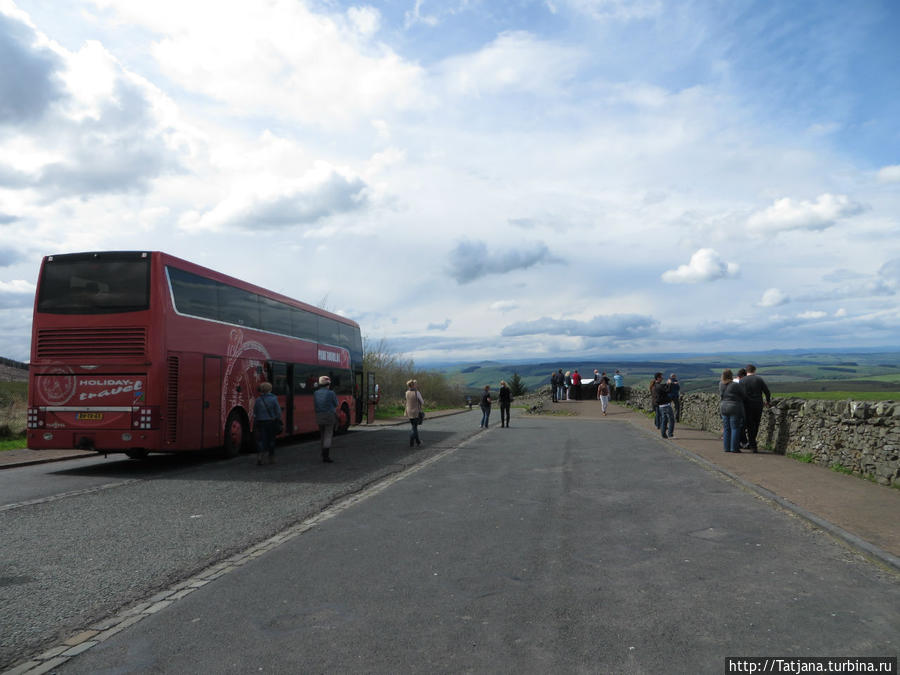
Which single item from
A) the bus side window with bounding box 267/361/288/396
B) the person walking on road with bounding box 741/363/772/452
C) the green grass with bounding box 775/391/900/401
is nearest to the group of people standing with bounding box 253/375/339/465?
the bus side window with bounding box 267/361/288/396

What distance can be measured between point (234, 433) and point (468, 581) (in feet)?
37.3

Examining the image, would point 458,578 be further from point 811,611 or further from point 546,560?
point 811,611

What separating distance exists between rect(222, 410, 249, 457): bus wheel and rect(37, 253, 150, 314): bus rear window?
3.77 m

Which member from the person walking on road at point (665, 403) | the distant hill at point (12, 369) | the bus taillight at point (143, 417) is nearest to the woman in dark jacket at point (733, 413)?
the person walking on road at point (665, 403)

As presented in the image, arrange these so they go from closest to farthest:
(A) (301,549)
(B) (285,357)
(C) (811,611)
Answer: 1. (C) (811,611)
2. (A) (301,549)
3. (B) (285,357)

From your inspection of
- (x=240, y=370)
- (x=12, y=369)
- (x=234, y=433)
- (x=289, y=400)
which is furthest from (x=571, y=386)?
(x=240, y=370)

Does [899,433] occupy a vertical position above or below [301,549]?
above

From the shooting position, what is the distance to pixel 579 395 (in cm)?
5200

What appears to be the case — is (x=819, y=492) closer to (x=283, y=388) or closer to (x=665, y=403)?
(x=665, y=403)

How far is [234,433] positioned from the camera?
51.5 feet

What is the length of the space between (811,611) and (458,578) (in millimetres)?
2397

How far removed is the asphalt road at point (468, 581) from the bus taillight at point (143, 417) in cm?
228

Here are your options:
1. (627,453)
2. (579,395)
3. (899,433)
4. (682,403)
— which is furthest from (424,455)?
(579,395)

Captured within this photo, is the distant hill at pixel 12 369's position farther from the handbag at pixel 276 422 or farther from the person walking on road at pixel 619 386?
the person walking on road at pixel 619 386
